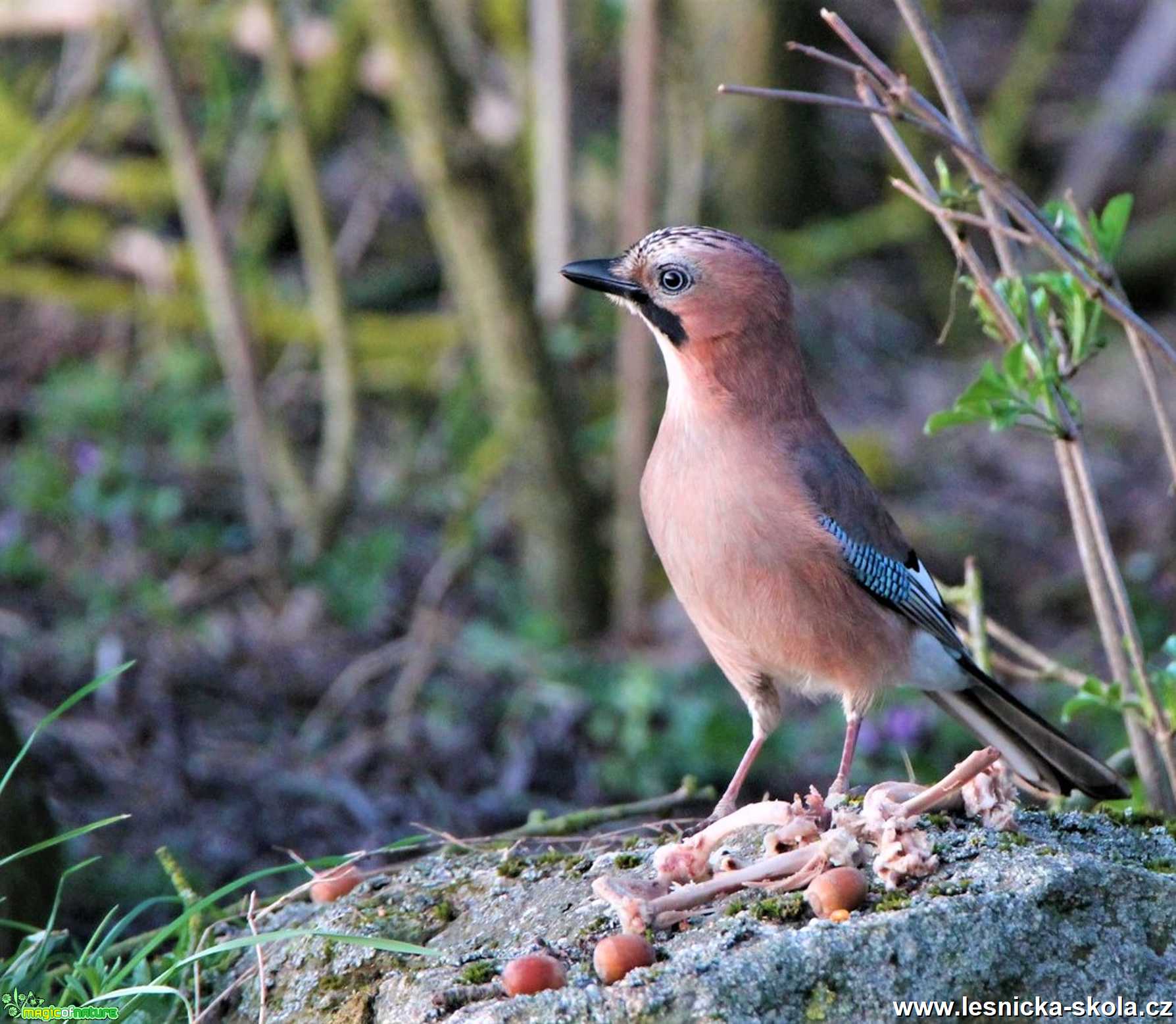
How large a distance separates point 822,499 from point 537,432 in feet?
8.85

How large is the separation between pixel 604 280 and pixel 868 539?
931 millimetres

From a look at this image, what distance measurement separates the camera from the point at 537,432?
252 inches

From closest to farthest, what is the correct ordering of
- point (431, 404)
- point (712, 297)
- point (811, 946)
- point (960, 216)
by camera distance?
point (811, 946) → point (960, 216) → point (712, 297) → point (431, 404)

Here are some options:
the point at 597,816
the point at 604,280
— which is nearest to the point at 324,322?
the point at 604,280

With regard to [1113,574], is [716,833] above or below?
below

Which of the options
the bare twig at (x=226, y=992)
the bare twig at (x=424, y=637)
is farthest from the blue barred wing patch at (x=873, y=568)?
the bare twig at (x=424, y=637)

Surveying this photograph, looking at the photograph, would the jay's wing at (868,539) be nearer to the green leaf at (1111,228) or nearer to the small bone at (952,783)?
the green leaf at (1111,228)

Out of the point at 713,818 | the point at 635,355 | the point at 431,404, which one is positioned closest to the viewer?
the point at 713,818

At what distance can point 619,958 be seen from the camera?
2508 mm

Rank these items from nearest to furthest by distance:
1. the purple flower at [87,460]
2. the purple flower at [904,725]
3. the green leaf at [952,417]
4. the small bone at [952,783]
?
the small bone at [952,783], the green leaf at [952,417], the purple flower at [904,725], the purple flower at [87,460]

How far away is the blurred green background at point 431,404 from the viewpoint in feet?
19.4

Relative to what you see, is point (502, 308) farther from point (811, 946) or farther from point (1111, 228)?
point (811, 946)

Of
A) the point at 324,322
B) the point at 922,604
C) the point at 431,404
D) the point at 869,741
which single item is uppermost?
the point at 324,322

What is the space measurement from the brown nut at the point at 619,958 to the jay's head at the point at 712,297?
1.71m
